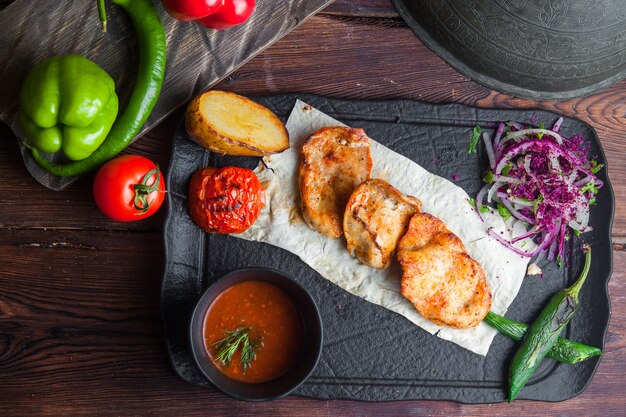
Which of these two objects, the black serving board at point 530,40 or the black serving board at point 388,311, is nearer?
the black serving board at point 530,40

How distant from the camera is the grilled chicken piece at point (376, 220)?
3482 millimetres

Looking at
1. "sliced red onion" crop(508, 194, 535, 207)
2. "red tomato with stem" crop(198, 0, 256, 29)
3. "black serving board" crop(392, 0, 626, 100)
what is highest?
"black serving board" crop(392, 0, 626, 100)

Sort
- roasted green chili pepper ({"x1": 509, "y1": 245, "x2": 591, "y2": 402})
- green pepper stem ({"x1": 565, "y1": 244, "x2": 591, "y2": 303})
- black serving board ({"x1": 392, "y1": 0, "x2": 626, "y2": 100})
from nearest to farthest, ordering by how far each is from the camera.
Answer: black serving board ({"x1": 392, "y1": 0, "x2": 626, "y2": 100}), roasted green chili pepper ({"x1": 509, "y1": 245, "x2": 591, "y2": 402}), green pepper stem ({"x1": 565, "y1": 244, "x2": 591, "y2": 303})

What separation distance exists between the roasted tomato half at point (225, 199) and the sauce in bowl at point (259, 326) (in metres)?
0.36

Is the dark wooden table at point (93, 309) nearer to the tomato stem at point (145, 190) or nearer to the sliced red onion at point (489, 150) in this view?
the tomato stem at point (145, 190)

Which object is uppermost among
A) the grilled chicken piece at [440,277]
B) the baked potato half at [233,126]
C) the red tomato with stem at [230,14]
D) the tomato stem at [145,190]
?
the red tomato with stem at [230,14]

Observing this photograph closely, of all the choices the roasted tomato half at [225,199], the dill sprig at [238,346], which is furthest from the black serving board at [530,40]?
the dill sprig at [238,346]

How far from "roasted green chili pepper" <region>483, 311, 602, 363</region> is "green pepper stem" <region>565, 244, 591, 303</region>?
29 centimetres

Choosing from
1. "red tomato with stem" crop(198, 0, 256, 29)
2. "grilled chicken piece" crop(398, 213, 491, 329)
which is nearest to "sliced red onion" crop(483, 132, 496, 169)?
"grilled chicken piece" crop(398, 213, 491, 329)

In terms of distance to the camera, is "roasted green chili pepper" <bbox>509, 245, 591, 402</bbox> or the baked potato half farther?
"roasted green chili pepper" <bbox>509, 245, 591, 402</bbox>

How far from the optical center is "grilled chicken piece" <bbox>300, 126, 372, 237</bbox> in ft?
11.7

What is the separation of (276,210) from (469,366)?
153 cm

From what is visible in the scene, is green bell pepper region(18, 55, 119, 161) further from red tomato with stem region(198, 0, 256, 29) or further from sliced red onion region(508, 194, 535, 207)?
sliced red onion region(508, 194, 535, 207)

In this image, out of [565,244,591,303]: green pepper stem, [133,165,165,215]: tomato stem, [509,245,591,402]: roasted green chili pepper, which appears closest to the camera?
[133,165,165,215]: tomato stem
